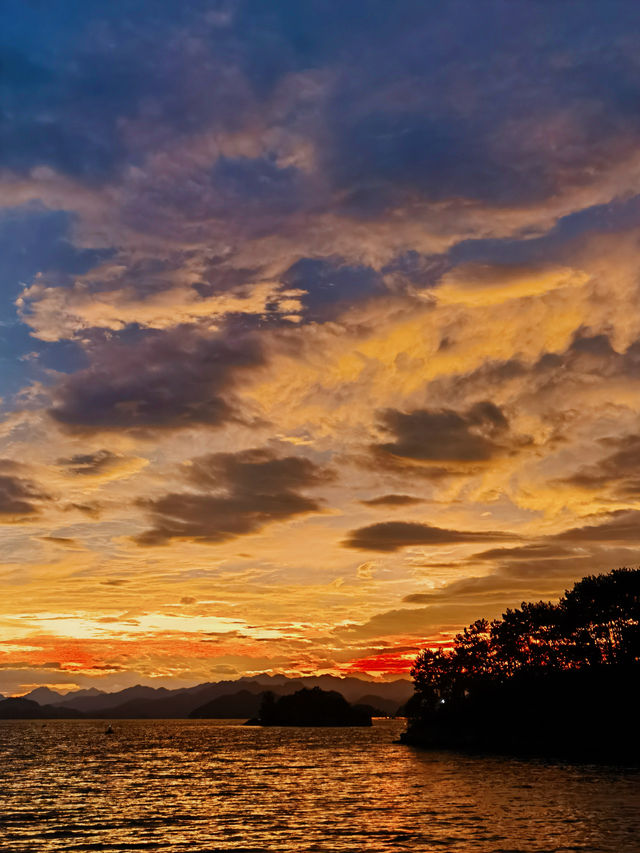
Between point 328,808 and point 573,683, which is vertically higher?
point 573,683

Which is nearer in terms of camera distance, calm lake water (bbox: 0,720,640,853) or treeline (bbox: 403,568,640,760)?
calm lake water (bbox: 0,720,640,853)

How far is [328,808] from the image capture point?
77.2m

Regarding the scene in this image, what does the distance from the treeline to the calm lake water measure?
24689 mm

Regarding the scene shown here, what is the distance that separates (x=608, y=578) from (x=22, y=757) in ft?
466

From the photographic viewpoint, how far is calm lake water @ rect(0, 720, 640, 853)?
5647 centimetres

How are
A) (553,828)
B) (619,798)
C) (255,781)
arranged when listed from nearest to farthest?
(553,828), (619,798), (255,781)

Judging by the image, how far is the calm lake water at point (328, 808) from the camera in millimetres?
56469

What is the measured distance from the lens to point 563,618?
163625mm

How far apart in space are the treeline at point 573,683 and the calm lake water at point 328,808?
24.7 metres

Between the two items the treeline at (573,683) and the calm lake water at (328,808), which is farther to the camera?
the treeline at (573,683)

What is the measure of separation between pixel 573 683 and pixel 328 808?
101 m

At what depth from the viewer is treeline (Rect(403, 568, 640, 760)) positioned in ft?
481


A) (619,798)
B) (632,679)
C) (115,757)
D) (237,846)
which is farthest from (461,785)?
(115,757)

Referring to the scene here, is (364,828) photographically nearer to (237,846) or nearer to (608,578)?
(237,846)
